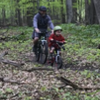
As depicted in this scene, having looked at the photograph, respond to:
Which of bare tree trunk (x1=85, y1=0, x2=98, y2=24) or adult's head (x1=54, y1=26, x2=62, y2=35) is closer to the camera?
adult's head (x1=54, y1=26, x2=62, y2=35)

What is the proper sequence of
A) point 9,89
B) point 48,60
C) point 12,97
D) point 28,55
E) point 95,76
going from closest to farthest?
point 12,97
point 9,89
point 95,76
point 48,60
point 28,55

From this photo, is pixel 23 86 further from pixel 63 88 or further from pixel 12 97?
pixel 63 88

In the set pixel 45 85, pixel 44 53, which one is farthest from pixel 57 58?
pixel 45 85

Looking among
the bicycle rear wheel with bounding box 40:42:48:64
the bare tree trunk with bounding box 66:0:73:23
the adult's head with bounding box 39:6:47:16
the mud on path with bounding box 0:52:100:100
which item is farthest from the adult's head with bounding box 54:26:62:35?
the bare tree trunk with bounding box 66:0:73:23

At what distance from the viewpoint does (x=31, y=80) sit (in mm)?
5391

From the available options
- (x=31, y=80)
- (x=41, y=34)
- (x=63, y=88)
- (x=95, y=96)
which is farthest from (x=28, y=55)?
(x=95, y=96)

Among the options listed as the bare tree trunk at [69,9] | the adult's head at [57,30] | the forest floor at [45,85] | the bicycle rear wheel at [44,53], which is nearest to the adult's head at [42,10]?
the adult's head at [57,30]

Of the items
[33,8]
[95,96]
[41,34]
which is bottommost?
[95,96]

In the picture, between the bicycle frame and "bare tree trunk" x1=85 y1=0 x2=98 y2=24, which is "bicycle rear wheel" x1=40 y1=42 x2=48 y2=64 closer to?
the bicycle frame

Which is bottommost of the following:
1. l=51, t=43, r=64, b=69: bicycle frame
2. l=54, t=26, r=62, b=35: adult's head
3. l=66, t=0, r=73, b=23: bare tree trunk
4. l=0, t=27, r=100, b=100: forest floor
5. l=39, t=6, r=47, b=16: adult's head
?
l=0, t=27, r=100, b=100: forest floor

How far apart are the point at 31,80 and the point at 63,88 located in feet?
3.33

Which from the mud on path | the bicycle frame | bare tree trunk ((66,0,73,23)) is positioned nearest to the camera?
the mud on path

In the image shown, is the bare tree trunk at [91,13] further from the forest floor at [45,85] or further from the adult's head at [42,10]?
the forest floor at [45,85]

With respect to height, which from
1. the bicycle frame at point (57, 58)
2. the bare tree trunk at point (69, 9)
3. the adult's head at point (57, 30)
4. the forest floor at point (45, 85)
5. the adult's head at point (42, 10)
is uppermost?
the bare tree trunk at point (69, 9)
